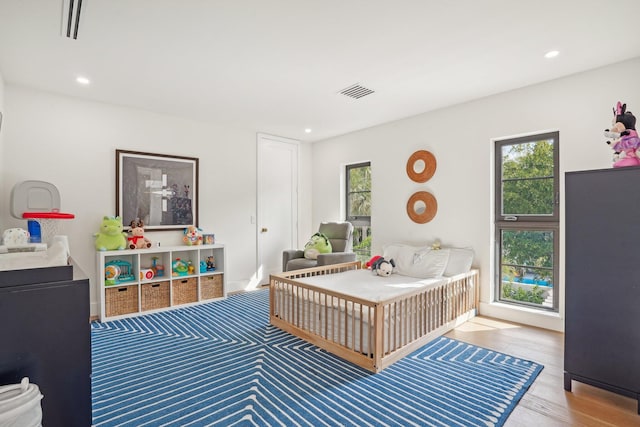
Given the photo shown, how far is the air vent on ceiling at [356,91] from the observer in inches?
126

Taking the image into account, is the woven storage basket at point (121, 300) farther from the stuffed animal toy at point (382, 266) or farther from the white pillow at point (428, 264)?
the white pillow at point (428, 264)

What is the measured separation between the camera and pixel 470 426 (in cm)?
169

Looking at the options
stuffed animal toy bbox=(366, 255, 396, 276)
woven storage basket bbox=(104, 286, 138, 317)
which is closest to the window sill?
stuffed animal toy bbox=(366, 255, 396, 276)

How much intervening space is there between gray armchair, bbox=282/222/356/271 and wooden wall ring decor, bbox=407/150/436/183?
118 centimetres

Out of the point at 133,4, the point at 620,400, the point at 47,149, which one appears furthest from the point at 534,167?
the point at 47,149

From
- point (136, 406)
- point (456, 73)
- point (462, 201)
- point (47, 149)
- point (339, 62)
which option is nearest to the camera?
point (136, 406)

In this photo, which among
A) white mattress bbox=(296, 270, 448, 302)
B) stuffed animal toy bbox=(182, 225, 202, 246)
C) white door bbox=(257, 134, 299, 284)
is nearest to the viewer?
white mattress bbox=(296, 270, 448, 302)

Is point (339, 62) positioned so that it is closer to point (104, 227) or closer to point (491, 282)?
point (491, 282)

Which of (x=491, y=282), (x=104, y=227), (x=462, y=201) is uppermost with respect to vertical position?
(x=462, y=201)

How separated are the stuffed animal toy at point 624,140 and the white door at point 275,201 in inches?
159

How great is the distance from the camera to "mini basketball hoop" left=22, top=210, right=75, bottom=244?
2.88m

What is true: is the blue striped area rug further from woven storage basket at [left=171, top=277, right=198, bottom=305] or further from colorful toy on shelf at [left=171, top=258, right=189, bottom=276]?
colorful toy on shelf at [left=171, top=258, right=189, bottom=276]

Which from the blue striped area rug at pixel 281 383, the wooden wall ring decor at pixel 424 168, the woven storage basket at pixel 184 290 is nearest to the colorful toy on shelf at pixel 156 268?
the woven storage basket at pixel 184 290

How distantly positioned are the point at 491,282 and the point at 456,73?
2.17 meters
